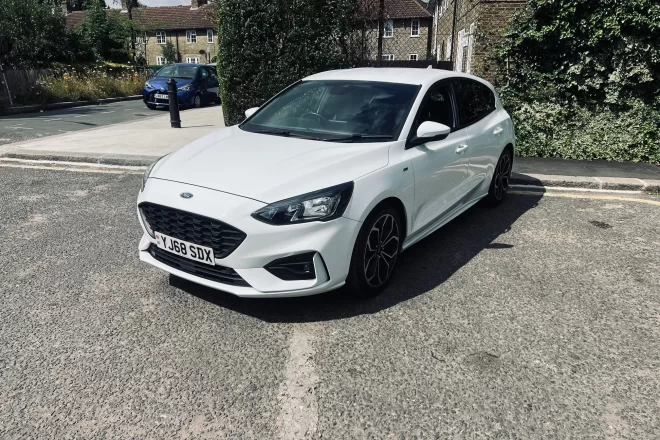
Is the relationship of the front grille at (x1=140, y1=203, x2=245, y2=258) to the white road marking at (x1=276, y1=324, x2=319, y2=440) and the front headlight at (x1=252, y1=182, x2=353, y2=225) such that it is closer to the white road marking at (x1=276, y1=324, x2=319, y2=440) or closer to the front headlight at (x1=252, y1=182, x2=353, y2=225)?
the front headlight at (x1=252, y1=182, x2=353, y2=225)

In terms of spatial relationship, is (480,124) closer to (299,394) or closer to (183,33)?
(299,394)

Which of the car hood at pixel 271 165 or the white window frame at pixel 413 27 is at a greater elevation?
the white window frame at pixel 413 27

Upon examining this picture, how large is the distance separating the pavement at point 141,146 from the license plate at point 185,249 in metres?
4.85

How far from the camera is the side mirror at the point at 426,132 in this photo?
147 inches

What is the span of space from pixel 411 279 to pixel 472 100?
213 centimetres

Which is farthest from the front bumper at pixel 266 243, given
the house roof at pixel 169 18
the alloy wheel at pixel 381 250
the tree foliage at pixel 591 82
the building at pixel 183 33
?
the house roof at pixel 169 18

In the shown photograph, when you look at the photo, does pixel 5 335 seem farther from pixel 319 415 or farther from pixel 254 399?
pixel 319 415

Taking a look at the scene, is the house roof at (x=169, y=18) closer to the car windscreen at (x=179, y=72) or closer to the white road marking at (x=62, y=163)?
the car windscreen at (x=179, y=72)

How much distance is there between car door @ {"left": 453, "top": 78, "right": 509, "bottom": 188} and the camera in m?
4.69

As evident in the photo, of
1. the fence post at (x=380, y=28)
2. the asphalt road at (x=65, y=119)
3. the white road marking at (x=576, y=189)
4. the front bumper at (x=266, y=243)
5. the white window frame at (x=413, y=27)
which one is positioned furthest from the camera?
the white window frame at (x=413, y=27)

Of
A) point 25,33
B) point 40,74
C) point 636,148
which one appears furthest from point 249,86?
point 25,33

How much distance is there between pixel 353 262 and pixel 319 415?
111cm

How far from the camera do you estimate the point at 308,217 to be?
119 inches

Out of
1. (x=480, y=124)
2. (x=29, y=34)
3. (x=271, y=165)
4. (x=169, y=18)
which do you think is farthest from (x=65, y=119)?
(x=169, y=18)
